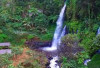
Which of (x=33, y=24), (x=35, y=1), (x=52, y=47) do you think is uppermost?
(x=35, y=1)

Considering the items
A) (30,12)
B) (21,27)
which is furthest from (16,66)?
(30,12)

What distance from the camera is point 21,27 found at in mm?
22891

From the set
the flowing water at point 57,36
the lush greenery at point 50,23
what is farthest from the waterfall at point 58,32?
the lush greenery at point 50,23

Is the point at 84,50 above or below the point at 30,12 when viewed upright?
below

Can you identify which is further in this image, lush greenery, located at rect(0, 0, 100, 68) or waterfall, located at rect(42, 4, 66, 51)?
waterfall, located at rect(42, 4, 66, 51)

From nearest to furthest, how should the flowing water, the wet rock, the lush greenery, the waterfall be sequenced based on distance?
the lush greenery → the flowing water → the wet rock → the waterfall

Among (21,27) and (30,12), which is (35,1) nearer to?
(30,12)

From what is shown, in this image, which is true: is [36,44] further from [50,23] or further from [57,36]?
[50,23]

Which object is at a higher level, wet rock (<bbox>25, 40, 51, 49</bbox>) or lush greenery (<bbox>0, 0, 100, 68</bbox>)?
lush greenery (<bbox>0, 0, 100, 68</bbox>)

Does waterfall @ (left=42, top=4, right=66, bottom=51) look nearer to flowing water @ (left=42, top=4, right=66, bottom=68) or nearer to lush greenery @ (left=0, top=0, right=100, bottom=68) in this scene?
flowing water @ (left=42, top=4, right=66, bottom=68)

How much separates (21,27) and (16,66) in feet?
27.9

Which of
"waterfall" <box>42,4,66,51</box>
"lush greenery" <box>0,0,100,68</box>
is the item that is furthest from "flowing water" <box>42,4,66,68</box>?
"lush greenery" <box>0,0,100,68</box>

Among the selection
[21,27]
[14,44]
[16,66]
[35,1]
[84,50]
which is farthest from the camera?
[35,1]

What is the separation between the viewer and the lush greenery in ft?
51.1
